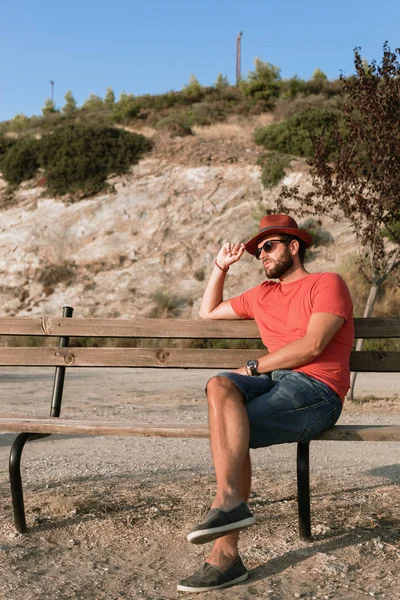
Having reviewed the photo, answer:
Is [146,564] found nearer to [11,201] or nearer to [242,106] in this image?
[11,201]

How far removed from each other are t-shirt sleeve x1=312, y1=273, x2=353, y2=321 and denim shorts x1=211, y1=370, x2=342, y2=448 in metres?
0.35

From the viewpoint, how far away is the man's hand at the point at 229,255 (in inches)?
178

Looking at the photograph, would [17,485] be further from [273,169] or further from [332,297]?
[273,169]

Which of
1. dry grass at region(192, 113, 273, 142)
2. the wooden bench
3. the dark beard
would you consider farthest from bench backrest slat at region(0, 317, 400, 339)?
dry grass at region(192, 113, 273, 142)

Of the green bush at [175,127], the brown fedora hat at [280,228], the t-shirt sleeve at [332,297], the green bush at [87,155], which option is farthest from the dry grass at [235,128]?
the t-shirt sleeve at [332,297]

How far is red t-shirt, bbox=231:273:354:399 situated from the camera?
384cm

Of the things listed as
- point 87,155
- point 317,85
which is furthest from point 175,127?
point 317,85

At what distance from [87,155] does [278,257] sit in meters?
22.1

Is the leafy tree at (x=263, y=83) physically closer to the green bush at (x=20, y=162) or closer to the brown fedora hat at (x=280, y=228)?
the green bush at (x=20, y=162)

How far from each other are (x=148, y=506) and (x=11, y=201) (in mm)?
21951

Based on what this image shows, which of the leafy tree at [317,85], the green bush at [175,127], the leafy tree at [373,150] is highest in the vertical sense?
the leafy tree at [317,85]

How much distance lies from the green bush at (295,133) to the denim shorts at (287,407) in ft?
70.4

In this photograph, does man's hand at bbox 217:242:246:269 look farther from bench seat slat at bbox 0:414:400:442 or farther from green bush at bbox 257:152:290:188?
green bush at bbox 257:152:290:188

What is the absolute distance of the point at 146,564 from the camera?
11.8 feet
